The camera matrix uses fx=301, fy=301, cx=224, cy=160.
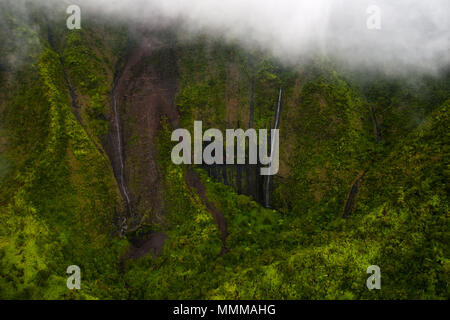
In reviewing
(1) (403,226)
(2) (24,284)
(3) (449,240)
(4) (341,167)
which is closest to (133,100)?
(2) (24,284)

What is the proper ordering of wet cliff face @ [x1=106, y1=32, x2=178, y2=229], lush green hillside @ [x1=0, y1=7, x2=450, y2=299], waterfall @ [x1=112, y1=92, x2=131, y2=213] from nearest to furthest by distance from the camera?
lush green hillside @ [x1=0, y1=7, x2=450, y2=299] < wet cliff face @ [x1=106, y1=32, x2=178, y2=229] < waterfall @ [x1=112, y1=92, x2=131, y2=213]

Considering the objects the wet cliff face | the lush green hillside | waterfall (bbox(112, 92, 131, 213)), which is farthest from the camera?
waterfall (bbox(112, 92, 131, 213))

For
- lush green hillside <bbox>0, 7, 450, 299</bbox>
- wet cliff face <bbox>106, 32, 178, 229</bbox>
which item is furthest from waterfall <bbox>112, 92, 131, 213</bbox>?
lush green hillside <bbox>0, 7, 450, 299</bbox>

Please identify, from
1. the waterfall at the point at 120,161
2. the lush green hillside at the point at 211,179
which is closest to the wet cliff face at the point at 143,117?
the waterfall at the point at 120,161

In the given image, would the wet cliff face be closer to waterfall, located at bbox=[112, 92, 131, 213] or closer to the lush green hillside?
waterfall, located at bbox=[112, 92, 131, 213]

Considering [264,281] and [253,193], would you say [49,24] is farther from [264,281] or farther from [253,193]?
[264,281]

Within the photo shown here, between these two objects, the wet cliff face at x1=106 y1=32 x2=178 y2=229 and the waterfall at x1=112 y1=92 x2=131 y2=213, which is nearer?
the wet cliff face at x1=106 y1=32 x2=178 y2=229

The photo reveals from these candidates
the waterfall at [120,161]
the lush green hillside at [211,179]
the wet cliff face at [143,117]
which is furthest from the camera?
the waterfall at [120,161]

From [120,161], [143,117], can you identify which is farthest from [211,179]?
[143,117]

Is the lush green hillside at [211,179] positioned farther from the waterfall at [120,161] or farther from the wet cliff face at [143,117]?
the waterfall at [120,161]
